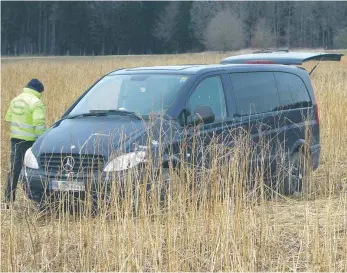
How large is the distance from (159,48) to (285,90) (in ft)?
219

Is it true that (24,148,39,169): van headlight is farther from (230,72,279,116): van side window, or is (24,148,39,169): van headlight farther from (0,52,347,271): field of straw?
(230,72,279,116): van side window

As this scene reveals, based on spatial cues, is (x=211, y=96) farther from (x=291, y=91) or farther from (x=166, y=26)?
(x=166, y=26)

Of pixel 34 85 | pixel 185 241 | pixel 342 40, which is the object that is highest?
pixel 342 40

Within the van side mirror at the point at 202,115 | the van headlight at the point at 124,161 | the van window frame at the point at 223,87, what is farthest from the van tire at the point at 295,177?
the van headlight at the point at 124,161

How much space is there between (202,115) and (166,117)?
36 centimetres

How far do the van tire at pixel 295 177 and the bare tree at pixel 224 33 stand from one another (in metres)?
58.8

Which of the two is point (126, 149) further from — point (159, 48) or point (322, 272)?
point (159, 48)

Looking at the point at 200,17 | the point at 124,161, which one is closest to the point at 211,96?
the point at 124,161

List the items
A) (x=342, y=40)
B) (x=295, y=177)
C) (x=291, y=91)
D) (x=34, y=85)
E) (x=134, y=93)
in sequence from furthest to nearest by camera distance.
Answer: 1. (x=342, y=40)
2. (x=291, y=91)
3. (x=34, y=85)
4. (x=295, y=177)
5. (x=134, y=93)

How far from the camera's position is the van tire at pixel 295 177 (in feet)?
21.9

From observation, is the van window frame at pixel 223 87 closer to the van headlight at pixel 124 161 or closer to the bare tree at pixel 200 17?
the van headlight at pixel 124 161

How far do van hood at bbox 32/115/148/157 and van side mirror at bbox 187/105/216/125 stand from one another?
1.62 feet

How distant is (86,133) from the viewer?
6.14 meters

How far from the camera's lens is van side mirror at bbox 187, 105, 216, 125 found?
20.5 feet
